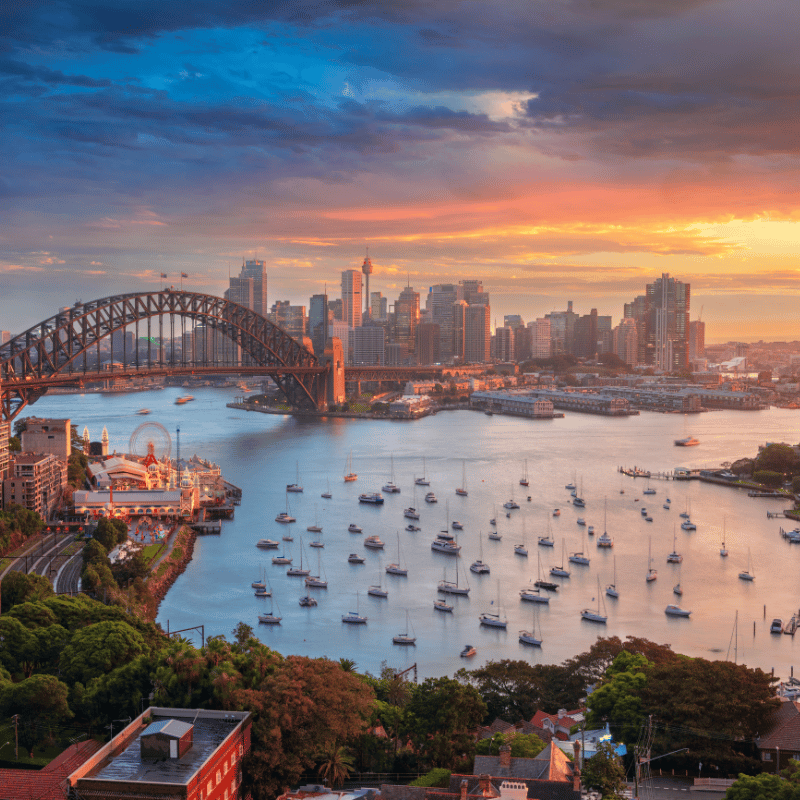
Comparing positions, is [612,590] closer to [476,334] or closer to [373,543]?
[373,543]

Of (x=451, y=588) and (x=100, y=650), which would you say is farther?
(x=451, y=588)

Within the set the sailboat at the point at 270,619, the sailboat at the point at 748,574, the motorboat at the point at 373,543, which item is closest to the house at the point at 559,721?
the sailboat at the point at 270,619

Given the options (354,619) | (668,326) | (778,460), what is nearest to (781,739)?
(354,619)

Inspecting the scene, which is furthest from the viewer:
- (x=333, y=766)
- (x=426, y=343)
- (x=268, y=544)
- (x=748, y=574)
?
(x=426, y=343)

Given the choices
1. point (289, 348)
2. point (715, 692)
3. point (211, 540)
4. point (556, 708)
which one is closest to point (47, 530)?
point (211, 540)

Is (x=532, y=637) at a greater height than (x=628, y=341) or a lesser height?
lesser

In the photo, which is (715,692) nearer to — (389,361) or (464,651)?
(464,651)

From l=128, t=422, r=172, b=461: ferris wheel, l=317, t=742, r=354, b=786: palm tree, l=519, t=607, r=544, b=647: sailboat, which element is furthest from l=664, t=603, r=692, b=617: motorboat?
l=128, t=422, r=172, b=461: ferris wheel
